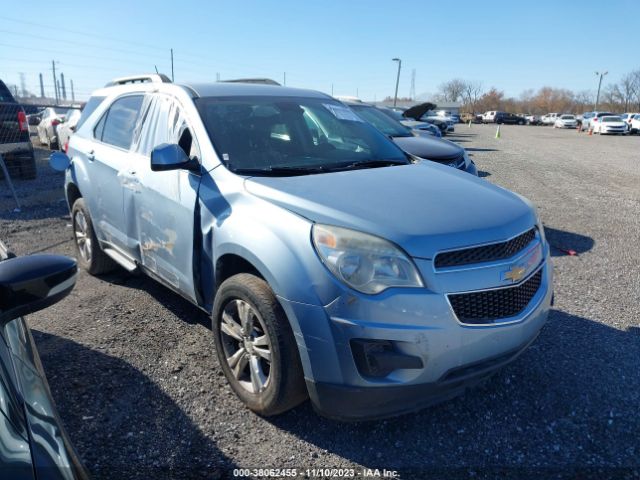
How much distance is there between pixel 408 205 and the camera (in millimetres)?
2627

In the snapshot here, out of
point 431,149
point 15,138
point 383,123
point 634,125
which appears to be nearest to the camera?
point 431,149

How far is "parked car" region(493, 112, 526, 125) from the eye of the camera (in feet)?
209

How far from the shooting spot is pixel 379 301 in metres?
2.24

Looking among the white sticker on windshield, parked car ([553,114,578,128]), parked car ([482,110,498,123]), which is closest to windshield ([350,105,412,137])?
the white sticker on windshield

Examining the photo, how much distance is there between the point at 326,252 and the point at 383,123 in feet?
22.2

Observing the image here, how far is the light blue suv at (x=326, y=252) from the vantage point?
2275 millimetres

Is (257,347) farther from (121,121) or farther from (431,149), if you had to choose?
(431,149)

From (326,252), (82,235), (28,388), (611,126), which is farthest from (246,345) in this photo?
(611,126)

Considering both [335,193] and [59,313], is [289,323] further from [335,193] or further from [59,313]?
[59,313]

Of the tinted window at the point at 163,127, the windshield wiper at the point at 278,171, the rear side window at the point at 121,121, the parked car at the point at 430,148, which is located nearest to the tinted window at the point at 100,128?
the rear side window at the point at 121,121

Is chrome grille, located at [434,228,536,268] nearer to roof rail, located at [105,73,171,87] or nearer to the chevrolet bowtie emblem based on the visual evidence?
the chevrolet bowtie emblem

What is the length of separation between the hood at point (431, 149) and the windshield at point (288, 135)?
2741 millimetres

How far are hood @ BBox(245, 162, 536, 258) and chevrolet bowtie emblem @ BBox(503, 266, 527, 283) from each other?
0.56 ft

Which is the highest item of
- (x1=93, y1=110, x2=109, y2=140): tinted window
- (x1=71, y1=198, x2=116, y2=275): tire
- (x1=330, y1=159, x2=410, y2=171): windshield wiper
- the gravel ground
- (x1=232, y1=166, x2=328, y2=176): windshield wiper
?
(x1=93, y1=110, x2=109, y2=140): tinted window
